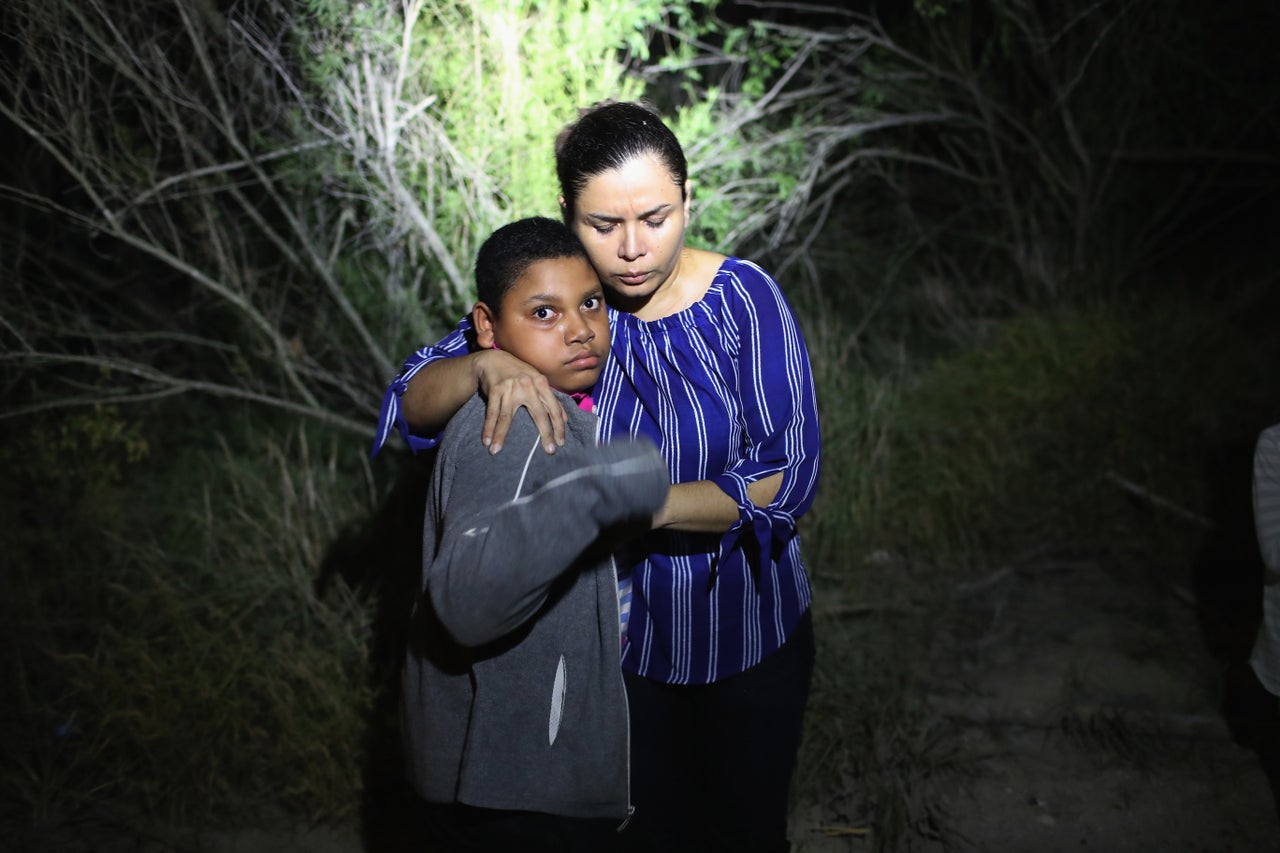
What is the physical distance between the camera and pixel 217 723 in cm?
325

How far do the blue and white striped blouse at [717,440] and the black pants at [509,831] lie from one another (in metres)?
0.42

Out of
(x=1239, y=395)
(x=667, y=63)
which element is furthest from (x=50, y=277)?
(x=1239, y=395)

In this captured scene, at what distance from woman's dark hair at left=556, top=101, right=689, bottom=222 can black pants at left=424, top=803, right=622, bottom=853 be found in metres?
1.14

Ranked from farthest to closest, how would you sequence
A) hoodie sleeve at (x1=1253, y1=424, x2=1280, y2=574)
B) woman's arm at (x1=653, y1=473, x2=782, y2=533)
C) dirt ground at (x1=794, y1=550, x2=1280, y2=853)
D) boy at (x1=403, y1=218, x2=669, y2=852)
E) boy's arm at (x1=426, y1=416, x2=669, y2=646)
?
dirt ground at (x1=794, y1=550, x2=1280, y2=853), hoodie sleeve at (x1=1253, y1=424, x2=1280, y2=574), woman's arm at (x1=653, y1=473, x2=782, y2=533), boy at (x1=403, y1=218, x2=669, y2=852), boy's arm at (x1=426, y1=416, x2=669, y2=646)

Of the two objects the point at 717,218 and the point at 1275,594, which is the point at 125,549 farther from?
the point at 1275,594

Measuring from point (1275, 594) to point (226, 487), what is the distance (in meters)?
4.88

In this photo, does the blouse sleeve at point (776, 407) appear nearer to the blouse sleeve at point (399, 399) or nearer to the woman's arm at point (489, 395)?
the woman's arm at point (489, 395)

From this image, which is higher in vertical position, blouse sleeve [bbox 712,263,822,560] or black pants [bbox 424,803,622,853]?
blouse sleeve [bbox 712,263,822,560]

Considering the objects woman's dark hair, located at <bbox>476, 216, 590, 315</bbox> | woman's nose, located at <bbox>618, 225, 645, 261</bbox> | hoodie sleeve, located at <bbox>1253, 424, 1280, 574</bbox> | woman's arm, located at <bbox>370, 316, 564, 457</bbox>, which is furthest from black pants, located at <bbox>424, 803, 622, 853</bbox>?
hoodie sleeve, located at <bbox>1253, 424, 1280, 574</bbox>

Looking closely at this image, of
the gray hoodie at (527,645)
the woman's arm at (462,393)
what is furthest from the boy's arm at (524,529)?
the woman's arm at (462,393)

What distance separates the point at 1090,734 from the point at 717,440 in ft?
7.50

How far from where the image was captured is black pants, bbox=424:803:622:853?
5.14 feet

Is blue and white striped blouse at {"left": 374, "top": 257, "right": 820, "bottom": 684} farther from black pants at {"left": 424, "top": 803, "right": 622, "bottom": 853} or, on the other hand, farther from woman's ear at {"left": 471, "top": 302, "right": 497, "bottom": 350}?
black pants at {"left": 424, "top": 803, "right": 622, "bottom": 853}

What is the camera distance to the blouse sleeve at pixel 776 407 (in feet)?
5.84
